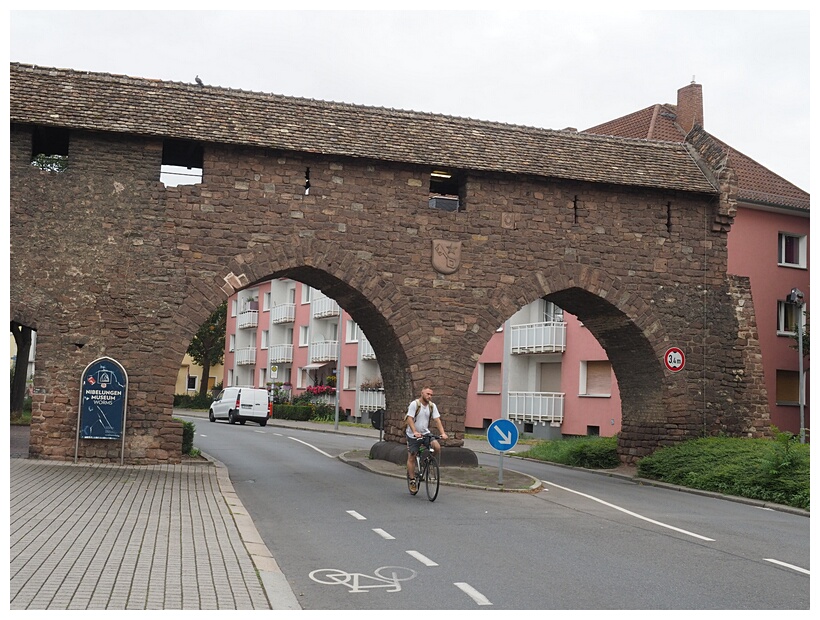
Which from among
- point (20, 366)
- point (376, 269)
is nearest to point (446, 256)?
point (376, 269)

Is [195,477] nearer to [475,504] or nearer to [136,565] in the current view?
[475,504]

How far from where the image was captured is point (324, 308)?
5594cm

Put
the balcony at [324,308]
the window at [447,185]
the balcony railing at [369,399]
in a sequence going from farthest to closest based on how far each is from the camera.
Result: the balcony at [324,308] < the balcony railing at [369,399] < the window at [447,185]

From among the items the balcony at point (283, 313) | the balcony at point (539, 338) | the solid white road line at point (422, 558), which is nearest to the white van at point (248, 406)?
the balcony at point (539, 338)

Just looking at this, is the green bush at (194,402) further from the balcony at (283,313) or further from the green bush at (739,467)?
the green bush at (739,467)

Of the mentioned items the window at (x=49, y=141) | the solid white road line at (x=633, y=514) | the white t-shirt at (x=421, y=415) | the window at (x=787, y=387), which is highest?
the window at (x=49, y=141)

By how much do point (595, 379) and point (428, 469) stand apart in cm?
2108

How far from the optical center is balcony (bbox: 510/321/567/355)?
36250 millimetres

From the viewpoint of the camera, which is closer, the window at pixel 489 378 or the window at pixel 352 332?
the window at pixel 489 378

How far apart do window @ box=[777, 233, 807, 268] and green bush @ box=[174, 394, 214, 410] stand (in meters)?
37.5

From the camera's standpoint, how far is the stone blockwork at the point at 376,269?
58.4ft

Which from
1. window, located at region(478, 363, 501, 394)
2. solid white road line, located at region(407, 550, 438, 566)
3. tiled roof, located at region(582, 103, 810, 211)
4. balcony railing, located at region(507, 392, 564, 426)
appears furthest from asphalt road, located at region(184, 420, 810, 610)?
window, located at region(478, 363, 501, 394)

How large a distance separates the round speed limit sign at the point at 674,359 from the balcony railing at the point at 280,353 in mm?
42042

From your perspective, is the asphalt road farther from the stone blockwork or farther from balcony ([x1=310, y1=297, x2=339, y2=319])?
balcony ([x1=310, y1=297, x2=339, y2=319])
